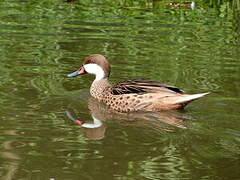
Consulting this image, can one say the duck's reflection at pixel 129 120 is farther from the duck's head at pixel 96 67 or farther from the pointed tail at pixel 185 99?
the duck's head at pixel 96 67

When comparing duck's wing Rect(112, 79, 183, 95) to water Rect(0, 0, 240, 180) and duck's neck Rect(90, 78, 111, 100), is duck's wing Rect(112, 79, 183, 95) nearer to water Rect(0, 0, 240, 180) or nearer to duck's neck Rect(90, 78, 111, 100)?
duck's neck Rect(90, 78, 111, 100)

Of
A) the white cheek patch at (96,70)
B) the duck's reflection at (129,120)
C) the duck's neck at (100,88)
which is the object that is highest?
the white cheek patch at (96,70)

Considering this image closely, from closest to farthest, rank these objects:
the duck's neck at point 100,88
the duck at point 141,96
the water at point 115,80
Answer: the water at point 115,80
the duck at point 141,96
the duck's neck at point 100,88

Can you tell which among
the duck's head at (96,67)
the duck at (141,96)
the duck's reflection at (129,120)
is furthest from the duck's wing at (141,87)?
the duck's head at (96,67)

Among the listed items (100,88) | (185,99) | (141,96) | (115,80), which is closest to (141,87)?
(141,96)

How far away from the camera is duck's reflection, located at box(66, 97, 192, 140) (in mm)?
7527

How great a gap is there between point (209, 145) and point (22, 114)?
2.44 metres

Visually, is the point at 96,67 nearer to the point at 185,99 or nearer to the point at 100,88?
the point at 100,88

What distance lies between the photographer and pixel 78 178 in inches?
237

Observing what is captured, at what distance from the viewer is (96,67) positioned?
9.55m

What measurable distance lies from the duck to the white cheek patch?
19 centimetres

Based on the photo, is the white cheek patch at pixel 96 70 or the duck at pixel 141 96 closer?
the duck at pixel 141 96

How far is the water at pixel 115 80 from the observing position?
21.0 feet

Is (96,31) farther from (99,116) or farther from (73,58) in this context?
(99,116)
